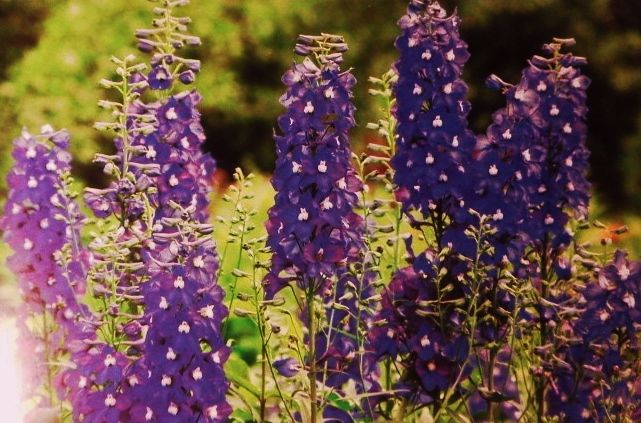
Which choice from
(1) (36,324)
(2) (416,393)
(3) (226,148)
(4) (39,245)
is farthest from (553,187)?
(3) (226,148)

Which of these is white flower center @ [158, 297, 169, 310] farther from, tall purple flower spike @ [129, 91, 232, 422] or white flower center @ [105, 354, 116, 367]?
white flower center @ [105, 354, 116, 367]

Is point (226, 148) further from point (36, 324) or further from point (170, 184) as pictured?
point (170, 184)

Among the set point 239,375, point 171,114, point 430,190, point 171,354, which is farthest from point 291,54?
point 171,354

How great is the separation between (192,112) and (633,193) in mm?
5042

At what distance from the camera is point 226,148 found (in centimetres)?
818

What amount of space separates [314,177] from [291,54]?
5029 mm

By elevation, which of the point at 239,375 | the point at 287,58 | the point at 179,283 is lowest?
the point at 287,58

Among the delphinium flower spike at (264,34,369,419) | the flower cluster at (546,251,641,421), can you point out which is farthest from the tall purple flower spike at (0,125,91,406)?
the flower cluster at (546,251,641,421)

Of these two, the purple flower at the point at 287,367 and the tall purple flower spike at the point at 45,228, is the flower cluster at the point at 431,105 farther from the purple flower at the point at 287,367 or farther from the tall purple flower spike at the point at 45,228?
the tall purple flower spike at the point at 45,228

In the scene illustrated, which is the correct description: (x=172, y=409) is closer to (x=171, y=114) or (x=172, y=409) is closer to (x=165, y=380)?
(x=165, y=380)

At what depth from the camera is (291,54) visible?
25.2ft

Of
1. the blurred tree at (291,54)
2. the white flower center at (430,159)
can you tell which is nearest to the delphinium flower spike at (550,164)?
the white flower center at (430,159)

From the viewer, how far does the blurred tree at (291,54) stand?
24.1 feet

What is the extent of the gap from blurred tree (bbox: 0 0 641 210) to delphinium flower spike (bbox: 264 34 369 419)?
184 inches
